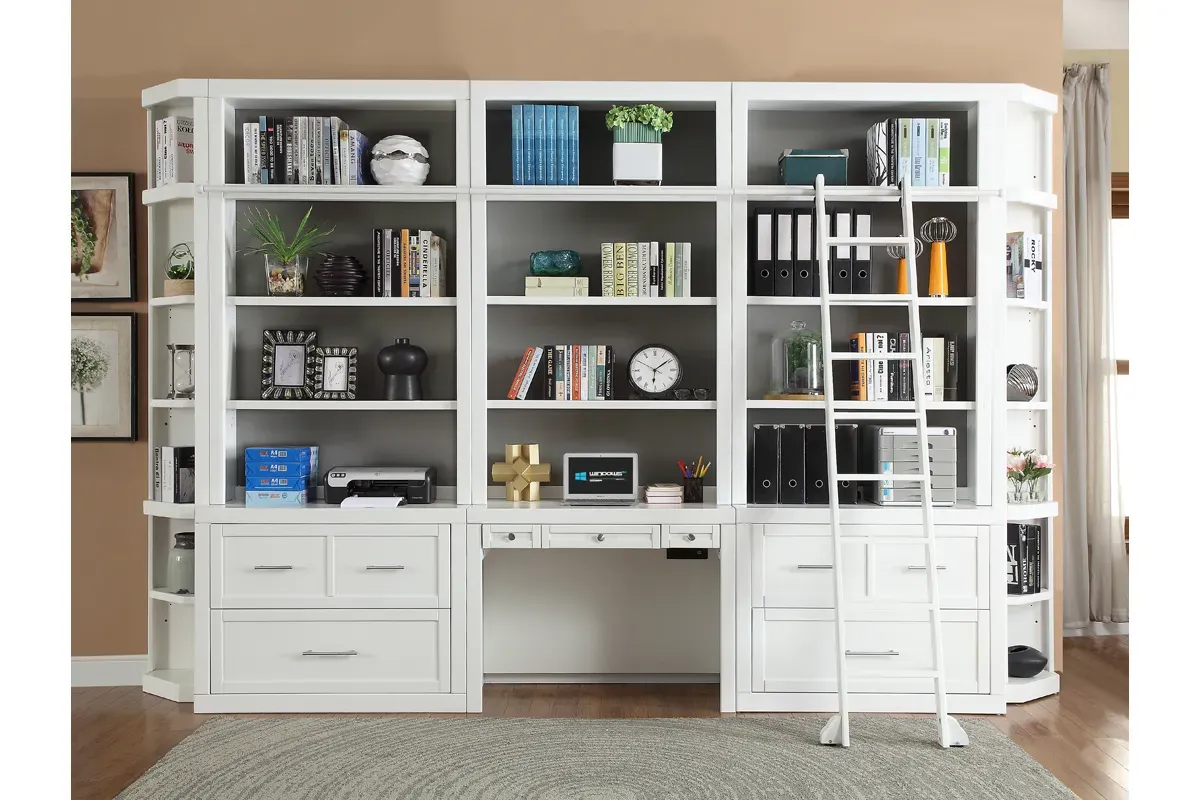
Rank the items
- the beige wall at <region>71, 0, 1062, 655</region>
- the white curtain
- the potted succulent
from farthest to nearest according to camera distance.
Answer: the white curtain
the beige wall at <region>71, 0, 1062, 655</region>
the potted succulent

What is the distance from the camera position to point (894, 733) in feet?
10.3

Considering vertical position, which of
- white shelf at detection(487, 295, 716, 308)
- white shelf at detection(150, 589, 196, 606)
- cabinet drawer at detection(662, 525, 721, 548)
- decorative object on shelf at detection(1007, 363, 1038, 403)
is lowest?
white shelf at detection(150, 589, 196, 606)

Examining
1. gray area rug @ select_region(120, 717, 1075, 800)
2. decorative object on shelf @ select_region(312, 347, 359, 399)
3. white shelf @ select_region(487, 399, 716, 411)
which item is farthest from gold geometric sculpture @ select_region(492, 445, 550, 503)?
gray area rug @ select_region(120, 717, 1075, 800)

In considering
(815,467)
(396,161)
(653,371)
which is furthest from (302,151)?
(815,467)

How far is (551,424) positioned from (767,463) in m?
0.94

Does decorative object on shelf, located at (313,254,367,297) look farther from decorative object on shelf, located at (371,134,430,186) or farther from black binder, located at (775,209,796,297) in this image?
black binder, located at (775,209,796,297)

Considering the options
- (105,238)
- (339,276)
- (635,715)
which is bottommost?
(635,715)

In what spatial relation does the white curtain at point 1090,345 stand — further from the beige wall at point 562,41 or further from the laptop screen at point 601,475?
the laptop screen at point 601,475

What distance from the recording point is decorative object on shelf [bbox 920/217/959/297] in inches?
137

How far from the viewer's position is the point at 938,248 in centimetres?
353

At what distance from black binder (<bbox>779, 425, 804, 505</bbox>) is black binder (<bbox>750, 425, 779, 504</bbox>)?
0.06 ft

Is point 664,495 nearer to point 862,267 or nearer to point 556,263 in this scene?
point 556,263

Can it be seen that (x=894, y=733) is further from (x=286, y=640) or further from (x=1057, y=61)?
(x=1057, y=61)
